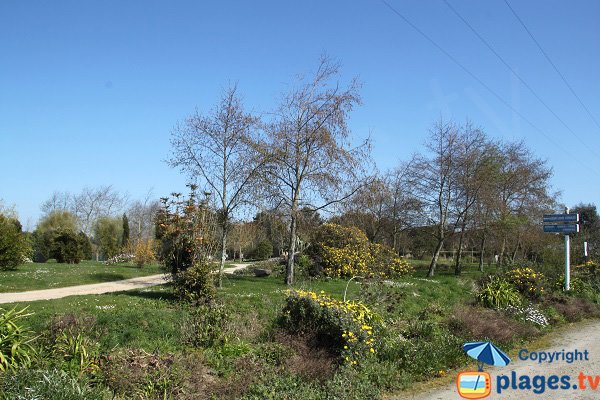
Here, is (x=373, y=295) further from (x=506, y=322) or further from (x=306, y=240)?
(x=306, y=240)

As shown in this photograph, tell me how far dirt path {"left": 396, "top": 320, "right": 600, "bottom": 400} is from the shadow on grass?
47.9 ft

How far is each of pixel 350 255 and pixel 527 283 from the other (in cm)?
708

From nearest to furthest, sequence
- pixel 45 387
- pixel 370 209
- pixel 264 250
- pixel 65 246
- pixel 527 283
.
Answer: pixel 45 387 < pixel 527 283 < pixel 370 209 < pixel 65 246 < pixel 264 250

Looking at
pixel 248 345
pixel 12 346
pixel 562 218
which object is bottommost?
pixel 248 345

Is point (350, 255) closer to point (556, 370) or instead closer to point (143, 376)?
point (556, 370)

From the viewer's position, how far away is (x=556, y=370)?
876cm

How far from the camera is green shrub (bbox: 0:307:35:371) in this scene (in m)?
5.94

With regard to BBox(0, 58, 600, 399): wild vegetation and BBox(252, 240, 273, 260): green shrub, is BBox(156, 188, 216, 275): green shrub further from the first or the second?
BBox(252, 240, 273, 260): green shrub

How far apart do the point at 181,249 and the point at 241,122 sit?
5.25 metres

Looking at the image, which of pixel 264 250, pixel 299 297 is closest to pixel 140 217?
pixel 264 250

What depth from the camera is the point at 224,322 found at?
878 centimetres

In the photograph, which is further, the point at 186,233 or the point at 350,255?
the point at 350,255

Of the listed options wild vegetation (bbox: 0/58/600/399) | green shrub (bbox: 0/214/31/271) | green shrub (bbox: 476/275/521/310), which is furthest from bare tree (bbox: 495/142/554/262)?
green shrub (bbox: 0/214/31/271)

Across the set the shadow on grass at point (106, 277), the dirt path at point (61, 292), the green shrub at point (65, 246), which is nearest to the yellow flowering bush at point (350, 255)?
the dirt path at point (61, 292)
